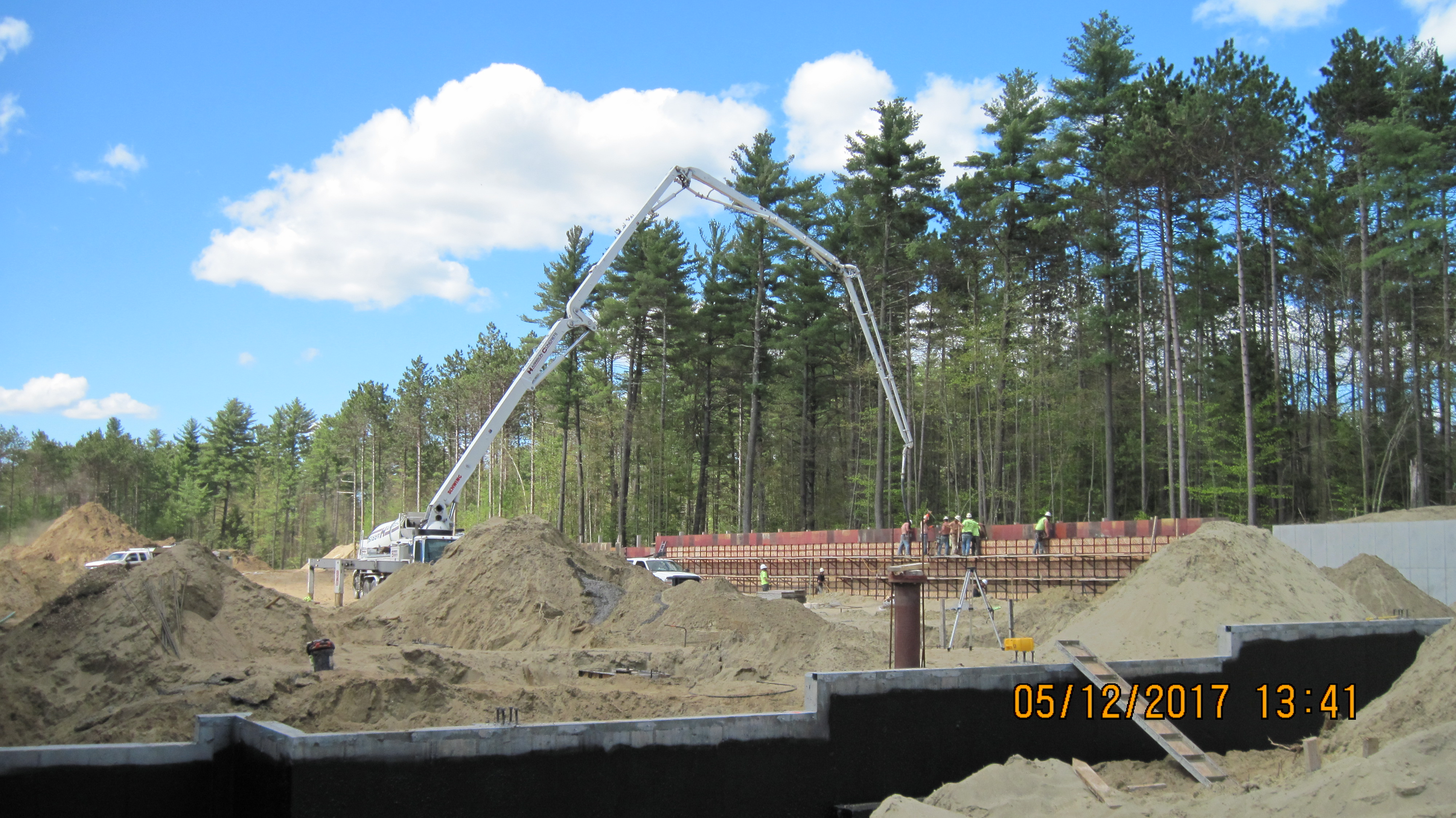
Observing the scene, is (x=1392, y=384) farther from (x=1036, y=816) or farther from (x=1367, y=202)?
(x=1036, y=816)

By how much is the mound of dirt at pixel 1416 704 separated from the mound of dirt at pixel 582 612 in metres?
6.99

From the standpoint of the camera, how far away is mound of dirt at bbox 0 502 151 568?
46250 mm

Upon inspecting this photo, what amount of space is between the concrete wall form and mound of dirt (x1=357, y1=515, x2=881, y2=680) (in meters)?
10.8

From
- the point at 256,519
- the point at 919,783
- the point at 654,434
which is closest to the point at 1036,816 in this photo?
the point at 919,783

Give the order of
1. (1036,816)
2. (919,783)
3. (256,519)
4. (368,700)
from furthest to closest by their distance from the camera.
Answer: (256,519), (368,700), (919,783), (1036,816)

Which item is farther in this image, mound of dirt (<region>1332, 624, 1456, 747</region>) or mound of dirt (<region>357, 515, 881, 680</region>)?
mound of dirt (<region>357, 515, 881, 680</region>)

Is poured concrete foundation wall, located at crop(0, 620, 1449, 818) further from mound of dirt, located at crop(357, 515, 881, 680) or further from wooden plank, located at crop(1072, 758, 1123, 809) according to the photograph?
mound of dirt, located at crop(357, 515, 881, 680)

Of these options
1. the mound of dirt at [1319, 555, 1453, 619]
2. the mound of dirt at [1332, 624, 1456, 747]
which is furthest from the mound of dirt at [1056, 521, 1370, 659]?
the mound of dirt at [1319, 555, 1453, 619]

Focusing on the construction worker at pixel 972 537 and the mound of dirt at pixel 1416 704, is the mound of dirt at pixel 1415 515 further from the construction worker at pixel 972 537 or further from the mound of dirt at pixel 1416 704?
the mound of dirt at pixel 1416 704

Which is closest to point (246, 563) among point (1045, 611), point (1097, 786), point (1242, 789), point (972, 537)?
point (972, 537)

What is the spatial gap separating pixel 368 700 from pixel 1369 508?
116 ft

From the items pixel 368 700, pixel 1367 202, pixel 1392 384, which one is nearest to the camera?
pixel 368 700

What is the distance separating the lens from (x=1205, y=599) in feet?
45.6

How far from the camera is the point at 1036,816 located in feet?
26.5
